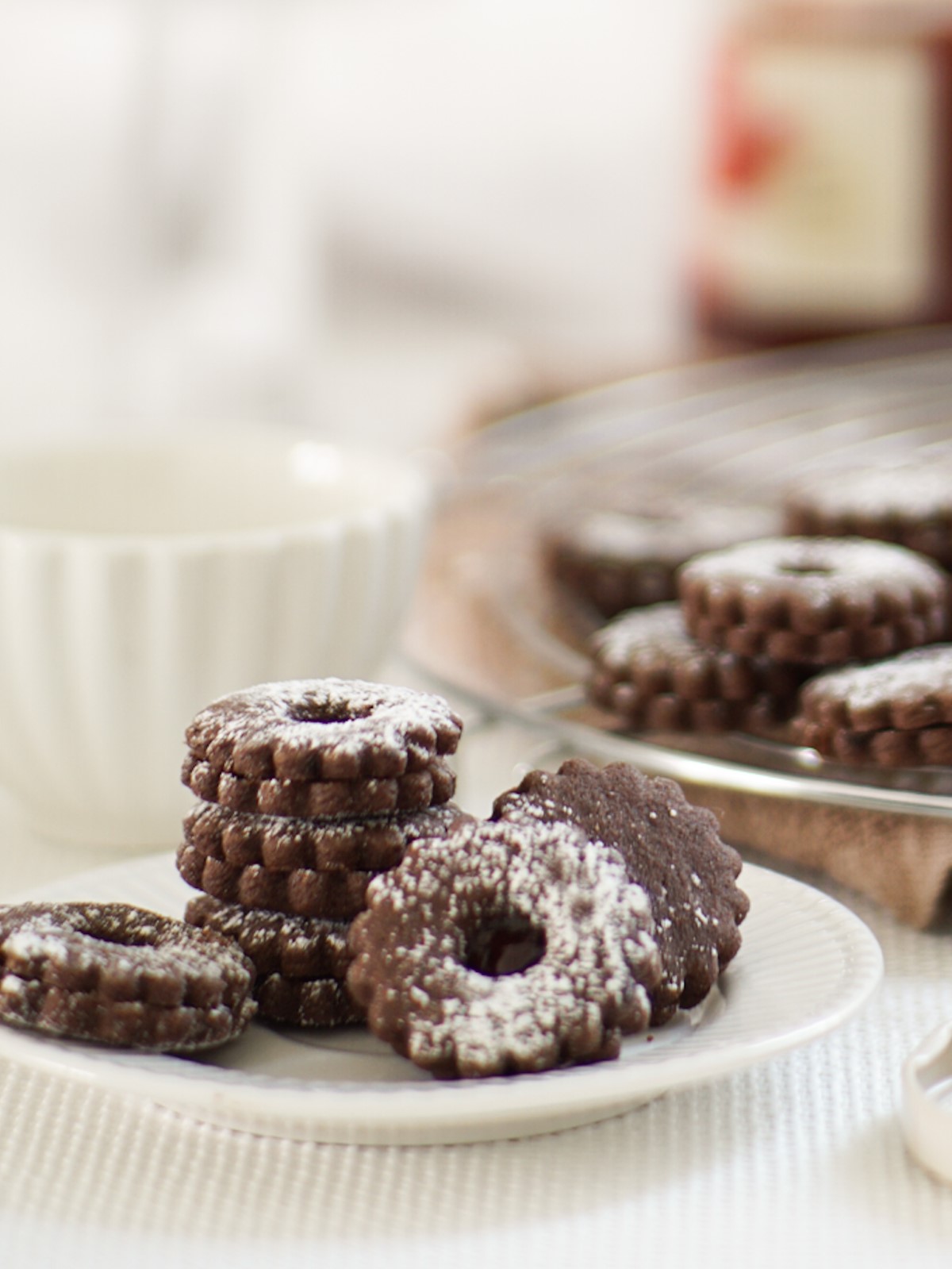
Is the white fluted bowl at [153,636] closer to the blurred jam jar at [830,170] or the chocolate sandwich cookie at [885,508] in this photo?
the chocolate sandwich cookie at [885,508]

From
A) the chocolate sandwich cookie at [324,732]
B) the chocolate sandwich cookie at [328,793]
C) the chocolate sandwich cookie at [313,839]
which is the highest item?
the chocolate sandwich cookie at [324,732]

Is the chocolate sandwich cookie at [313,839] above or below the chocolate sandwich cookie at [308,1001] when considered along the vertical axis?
above

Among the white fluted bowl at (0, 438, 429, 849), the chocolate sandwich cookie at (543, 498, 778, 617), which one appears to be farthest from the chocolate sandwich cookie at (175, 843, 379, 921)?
the chocolate sandwich cookie at (543, 498, 778, 617)

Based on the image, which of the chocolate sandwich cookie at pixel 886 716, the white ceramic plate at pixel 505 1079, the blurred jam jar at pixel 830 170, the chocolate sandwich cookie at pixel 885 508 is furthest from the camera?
the blurred jam jar at pixel 830 170

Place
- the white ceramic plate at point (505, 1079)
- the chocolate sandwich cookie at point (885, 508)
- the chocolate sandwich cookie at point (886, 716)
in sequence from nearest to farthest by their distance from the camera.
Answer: the white ceramic plate at point (505, 1079) < the chocolate sandwich cookie at point (886, 716) < the chocolate sandwich cookie at point (885, 508)

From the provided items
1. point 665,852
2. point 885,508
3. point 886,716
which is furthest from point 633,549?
point 665,852

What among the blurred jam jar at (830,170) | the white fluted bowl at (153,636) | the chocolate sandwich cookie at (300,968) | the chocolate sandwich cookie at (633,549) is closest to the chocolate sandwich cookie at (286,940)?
the chocolate sandwich cookie at (300,968)

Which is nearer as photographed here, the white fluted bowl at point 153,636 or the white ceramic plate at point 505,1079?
the white ceramic plate at point 505,1079
